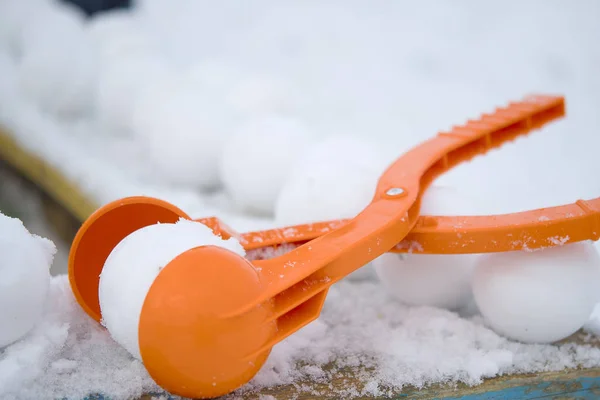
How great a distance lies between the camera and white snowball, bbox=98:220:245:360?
1.75 ft

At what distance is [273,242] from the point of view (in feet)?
2.30

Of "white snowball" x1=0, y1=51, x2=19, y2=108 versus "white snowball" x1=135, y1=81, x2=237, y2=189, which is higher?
"white snowball" x1=135, y1=81, x2=237, y2=189

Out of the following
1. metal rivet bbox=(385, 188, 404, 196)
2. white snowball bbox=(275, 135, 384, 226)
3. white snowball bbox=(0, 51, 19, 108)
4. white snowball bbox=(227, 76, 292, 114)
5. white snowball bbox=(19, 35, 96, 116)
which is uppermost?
metal rivet bbox=(385, 188, 404, 196)

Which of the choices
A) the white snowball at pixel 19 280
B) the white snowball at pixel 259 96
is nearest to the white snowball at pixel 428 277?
the white snowball at pixel 19 280

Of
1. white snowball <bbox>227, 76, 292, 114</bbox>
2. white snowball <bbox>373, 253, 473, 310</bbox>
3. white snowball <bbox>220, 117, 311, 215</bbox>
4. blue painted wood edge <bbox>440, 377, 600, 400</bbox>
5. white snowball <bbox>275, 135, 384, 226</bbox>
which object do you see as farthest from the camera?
white snowball <bbox>227, 76, 292, 114</bbox>

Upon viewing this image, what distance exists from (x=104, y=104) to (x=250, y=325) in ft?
3.39

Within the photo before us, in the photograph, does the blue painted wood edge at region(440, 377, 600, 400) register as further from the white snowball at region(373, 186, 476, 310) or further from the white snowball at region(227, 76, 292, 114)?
the white snowball at region(227, 76, 292, 114)

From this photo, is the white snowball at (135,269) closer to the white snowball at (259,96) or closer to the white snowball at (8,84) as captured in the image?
the white snowball at (259,96)

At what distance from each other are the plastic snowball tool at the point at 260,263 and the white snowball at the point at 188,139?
0.46m

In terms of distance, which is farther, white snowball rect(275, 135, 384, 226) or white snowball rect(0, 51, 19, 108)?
white snowball rect(0, 51, 19, 108)

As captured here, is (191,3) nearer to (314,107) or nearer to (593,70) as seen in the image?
(314,107)

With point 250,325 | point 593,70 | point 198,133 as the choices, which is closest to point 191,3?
point 198,133

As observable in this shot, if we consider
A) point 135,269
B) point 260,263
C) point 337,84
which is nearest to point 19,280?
point 135,269

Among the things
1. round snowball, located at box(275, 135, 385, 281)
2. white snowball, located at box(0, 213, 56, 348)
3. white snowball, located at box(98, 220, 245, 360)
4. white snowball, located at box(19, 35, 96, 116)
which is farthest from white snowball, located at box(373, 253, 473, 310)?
white snowball, located at box(19, 35, 96, 116)
